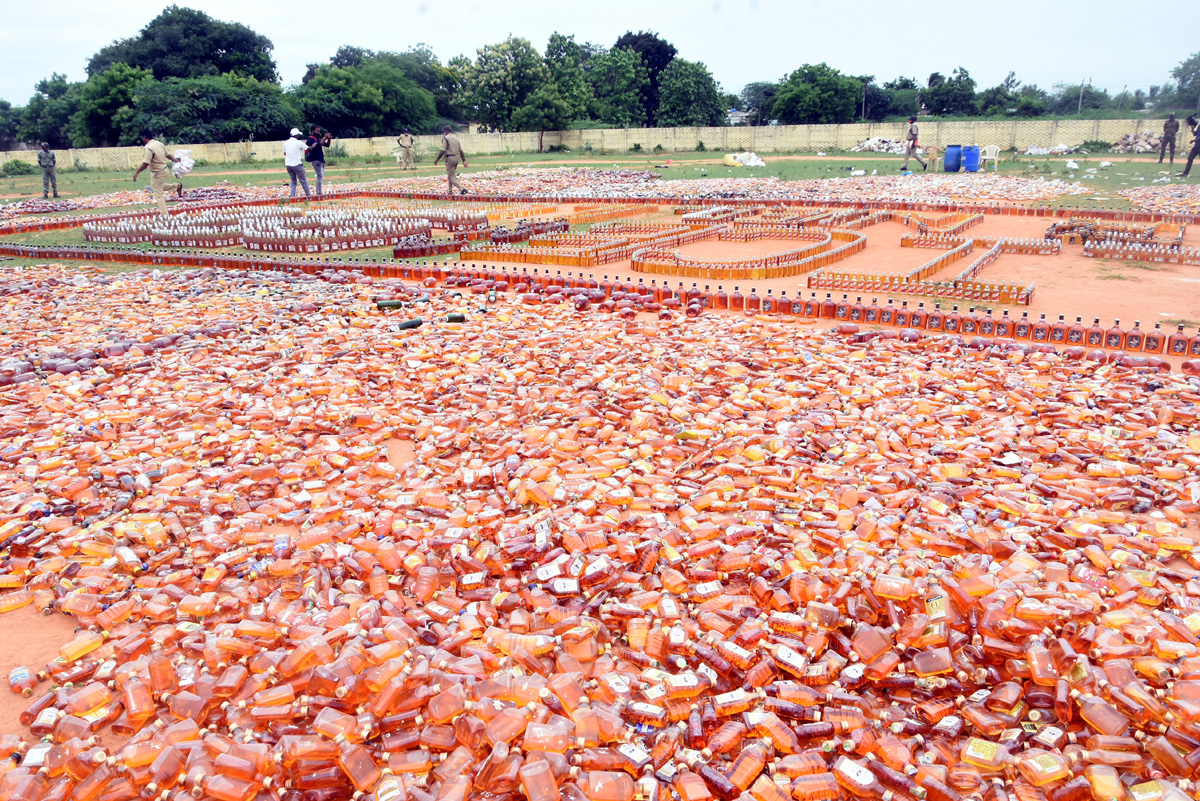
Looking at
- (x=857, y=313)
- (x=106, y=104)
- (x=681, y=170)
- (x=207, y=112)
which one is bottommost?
(x=857, y=313)

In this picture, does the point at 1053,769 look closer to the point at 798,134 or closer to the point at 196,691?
the point at 196,691

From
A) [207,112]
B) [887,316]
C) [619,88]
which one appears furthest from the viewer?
[619,88]

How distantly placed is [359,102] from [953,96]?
53.6m

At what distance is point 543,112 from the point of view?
5669 centimetres

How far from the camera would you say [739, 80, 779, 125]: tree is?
76750mm

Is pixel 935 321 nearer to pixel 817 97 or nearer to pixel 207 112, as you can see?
pixel 207 112

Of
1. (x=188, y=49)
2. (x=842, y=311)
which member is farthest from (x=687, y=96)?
(x=842, y=311)

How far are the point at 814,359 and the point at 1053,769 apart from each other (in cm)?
533

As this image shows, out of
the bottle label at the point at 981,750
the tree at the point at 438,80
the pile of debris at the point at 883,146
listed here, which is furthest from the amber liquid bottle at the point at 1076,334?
the tree at the point at 438,80

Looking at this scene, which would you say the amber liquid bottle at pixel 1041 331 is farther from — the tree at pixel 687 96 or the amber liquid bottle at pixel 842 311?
the tree at pixel 687 96

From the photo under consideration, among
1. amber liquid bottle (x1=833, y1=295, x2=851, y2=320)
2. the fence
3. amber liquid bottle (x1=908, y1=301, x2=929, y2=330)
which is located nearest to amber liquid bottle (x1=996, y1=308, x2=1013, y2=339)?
amber liquid bottle (x1=908, y1=301, x2=929, y2=330)

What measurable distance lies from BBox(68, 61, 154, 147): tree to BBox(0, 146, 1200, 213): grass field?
745 cm

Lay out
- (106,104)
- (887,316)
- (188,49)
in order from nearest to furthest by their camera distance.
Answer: (887,316), (106,104), (188,49)

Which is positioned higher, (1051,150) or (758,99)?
(758,99)
